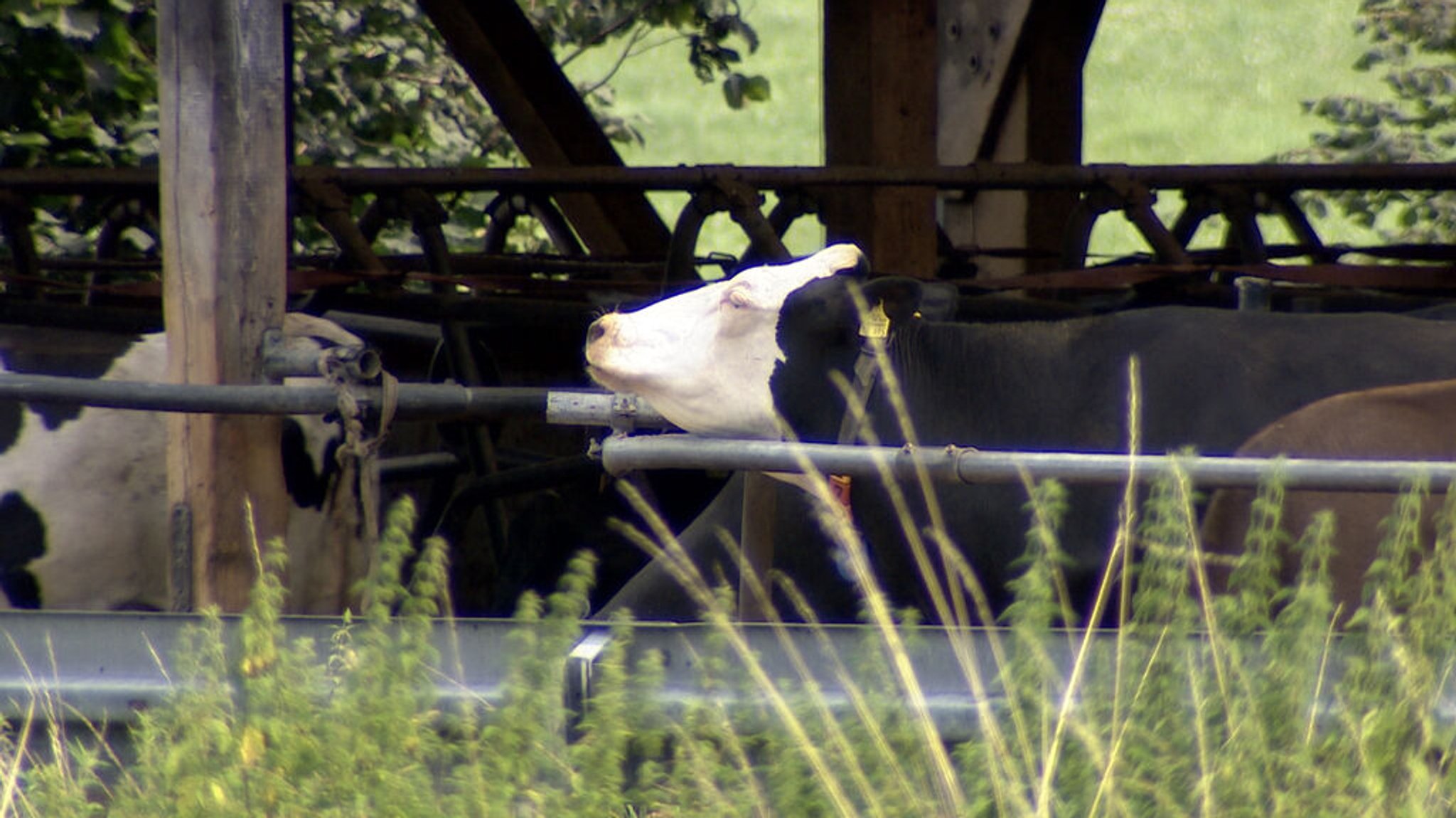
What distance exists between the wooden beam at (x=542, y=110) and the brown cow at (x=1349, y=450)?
322cm

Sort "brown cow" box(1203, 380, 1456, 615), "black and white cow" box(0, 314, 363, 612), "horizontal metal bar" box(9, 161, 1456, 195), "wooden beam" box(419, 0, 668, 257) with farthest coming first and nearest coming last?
"wooden beam" box(419, 0, 668, 257) → "horizontal metal bar" box(9, 161, 1456, 195) → "black and white cow" box(0, 314, 363, 612) → "brown cow" box(1203, 380, 1456, 615)

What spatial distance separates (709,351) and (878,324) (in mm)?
354

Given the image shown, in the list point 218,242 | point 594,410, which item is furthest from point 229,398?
point 594,410

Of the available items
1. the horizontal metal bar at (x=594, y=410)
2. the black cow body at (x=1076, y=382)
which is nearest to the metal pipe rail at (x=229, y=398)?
the horizontal metal bar at (x=594, y=410)

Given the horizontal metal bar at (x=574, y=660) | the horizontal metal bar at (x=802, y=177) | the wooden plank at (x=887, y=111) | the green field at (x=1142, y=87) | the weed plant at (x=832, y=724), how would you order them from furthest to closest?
the green field at (x=1142, y=87)
the horizontal metal bar at (x=802, y=177)
the wooden plank at (x=887, y=111)
the horizontal metal bar at (x=574, y=660)
the weed plant at (x=832, y=724)

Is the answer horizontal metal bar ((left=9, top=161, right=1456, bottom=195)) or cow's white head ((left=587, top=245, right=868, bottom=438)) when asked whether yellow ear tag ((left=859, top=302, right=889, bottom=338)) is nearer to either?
cow's white head ((left=587, top=245, right=868, bottom=438))

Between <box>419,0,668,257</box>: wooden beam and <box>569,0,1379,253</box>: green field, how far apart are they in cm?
1668

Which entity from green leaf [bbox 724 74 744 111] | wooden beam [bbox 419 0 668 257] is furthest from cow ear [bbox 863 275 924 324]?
green leaf [bbox 724 74 744 111]

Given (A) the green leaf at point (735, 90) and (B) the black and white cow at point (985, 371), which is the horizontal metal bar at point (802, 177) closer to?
(B) the black and white cow at point (985, 371)

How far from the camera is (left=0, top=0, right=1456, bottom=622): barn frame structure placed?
337 centimetres

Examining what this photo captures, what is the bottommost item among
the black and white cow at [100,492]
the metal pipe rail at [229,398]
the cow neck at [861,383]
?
the black and white cow at [100,492]

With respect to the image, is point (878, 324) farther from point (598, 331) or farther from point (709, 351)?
point (598, 331)

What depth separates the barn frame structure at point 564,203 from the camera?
3.37 m

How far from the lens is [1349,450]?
118 inches
